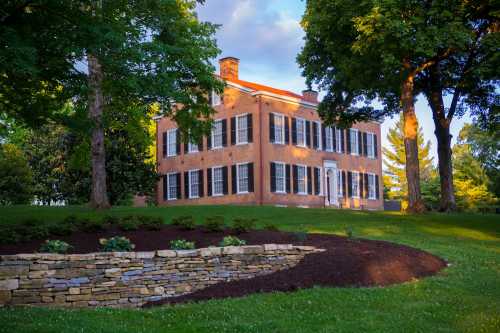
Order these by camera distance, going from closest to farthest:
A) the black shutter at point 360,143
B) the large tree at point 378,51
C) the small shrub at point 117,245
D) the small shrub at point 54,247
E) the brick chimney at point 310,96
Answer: the small shrub at point 54,247 → the small shrub at point 117,245 → the large tree at point 378,51 → the brick chimney at point 310,96 → the black shutter at point 360,143

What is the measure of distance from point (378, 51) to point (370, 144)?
2211cm

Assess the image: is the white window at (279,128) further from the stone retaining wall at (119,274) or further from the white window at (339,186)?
the stone retaining wall at (119,274)

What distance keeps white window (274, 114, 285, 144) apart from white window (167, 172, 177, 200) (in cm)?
765

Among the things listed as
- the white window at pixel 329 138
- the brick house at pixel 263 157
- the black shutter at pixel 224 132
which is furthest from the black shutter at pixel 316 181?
the black shutter at pixel 224 132

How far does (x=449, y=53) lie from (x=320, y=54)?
205 inches

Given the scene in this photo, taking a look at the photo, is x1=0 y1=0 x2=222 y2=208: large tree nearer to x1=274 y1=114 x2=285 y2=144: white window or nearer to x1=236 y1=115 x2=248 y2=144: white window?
x1=236 y1=115 x2=248 y2=144: white window

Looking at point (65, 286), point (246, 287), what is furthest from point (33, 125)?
point (246, 287)

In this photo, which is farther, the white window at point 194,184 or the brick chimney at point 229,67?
the brick chimney at point 229,67

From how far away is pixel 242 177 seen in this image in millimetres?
34219

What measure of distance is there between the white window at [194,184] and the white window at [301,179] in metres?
6.11

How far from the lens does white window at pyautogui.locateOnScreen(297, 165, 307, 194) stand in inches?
1411

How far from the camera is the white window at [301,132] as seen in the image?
36.1m

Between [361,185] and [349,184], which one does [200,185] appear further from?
[361,185]

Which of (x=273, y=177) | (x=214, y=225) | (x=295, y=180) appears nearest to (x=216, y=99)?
(x=273, y=177)
